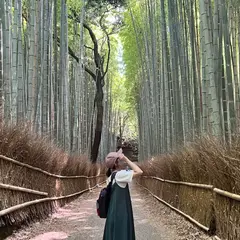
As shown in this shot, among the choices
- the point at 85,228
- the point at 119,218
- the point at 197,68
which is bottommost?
the point at 85,228

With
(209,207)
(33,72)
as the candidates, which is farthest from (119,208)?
(33,72)

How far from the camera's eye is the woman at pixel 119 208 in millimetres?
2498

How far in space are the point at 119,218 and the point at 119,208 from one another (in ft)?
0.20

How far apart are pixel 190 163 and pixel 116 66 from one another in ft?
51.8

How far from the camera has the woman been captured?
250 cm

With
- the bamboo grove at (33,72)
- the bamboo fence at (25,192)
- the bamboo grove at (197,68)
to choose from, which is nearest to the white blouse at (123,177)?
the bamboo grove at (197,68)

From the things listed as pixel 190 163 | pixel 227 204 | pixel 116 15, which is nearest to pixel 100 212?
pixel 227 204

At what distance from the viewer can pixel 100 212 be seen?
2.56 meters

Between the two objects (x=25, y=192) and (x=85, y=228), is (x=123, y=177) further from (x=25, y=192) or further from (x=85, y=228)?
(x=85, y=228)

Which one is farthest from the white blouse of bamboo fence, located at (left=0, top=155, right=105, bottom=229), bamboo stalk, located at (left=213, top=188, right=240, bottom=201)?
bamboo fence, located at (left=0, top=155, right=105, bottom=229)

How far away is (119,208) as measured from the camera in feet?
8.28

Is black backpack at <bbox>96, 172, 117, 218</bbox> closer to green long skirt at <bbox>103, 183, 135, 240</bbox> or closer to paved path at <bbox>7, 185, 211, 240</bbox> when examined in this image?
green long skirt at <bbox>103, 183, 135, 240</bbox>

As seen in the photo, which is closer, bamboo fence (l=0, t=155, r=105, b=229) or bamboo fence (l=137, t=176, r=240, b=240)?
bamboo fence (l=137, t=176, r=240, b=240)

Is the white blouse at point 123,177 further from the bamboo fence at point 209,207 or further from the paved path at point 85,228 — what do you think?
the paved path at point 85,228
